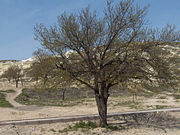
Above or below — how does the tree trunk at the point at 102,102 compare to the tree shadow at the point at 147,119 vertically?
above

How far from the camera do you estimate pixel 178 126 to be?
12883 mm

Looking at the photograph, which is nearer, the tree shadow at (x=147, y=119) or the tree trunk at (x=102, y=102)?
the tree trunk at (x=102, y=102)

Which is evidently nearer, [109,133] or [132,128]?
[109,133]

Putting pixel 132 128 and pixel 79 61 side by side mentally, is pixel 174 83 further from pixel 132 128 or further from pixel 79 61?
pixel 79 61

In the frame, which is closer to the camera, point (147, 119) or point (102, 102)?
point (102, 102)

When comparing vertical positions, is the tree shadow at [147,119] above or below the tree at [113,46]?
below

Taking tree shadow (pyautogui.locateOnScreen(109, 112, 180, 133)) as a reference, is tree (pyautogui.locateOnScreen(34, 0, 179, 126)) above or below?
above

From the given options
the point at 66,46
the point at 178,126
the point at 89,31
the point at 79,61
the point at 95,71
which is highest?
the point at 89,31

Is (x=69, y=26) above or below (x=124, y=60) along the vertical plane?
above

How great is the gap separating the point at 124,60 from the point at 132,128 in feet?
15.5

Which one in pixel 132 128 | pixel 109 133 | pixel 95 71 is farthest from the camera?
pixel 132 128

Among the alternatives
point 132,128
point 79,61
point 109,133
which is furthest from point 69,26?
point 132,128

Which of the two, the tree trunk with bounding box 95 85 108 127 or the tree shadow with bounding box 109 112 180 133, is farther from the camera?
the tree shadow with bounding box 109 112 180 133

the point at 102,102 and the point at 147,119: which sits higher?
the point at 102,102
